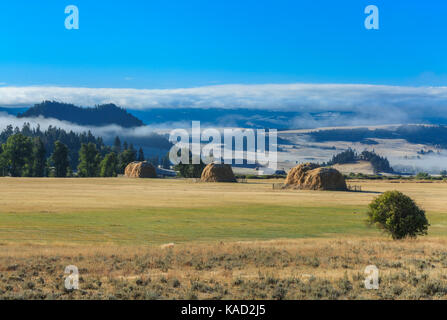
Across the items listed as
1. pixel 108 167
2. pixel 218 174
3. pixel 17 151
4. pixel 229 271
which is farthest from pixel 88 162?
pixel 229 271

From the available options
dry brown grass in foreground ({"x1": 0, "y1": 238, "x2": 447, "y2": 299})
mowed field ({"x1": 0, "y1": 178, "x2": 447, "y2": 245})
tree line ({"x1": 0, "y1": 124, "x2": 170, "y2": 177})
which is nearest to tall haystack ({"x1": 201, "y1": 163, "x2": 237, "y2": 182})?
tree line ({"x1": 0, "y1": 124, "x2": 170, "y2": 177})

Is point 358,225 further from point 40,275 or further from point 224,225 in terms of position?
point 40,275

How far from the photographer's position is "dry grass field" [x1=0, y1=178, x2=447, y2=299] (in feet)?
64.8

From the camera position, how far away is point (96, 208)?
5741 cm

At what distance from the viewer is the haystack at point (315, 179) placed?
326ft

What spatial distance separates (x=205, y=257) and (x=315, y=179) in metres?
75.9

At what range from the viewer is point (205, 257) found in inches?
1062

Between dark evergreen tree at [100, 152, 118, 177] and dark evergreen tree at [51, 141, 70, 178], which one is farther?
dark evergreen tree at [100, 152, 118, 177]

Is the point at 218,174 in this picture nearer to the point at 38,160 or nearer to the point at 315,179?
the point at 315,179

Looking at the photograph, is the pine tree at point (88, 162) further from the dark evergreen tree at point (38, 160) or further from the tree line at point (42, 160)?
the dark evergreen tree at point (38, 160)

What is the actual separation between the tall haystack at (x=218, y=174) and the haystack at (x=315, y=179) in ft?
75.8

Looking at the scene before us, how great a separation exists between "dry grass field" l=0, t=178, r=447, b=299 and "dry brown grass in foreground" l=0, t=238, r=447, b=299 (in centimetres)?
5

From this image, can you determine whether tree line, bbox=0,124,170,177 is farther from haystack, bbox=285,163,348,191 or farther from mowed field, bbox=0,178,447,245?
mowed field, bbox=0,178,447,245

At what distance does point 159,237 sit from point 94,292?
1873cm
